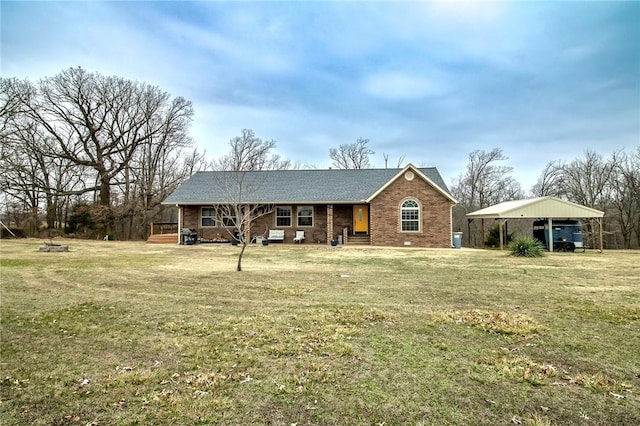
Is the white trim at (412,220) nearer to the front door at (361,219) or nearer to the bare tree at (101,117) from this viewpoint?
the front door at (361,219)

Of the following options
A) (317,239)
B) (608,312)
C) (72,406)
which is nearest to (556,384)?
(608,312)

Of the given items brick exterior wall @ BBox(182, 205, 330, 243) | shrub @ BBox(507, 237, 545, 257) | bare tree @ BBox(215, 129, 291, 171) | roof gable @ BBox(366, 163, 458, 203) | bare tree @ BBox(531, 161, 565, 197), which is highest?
bare tree @ BBox(215, 129, 291, 171)

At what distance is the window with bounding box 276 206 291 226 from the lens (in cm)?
2420

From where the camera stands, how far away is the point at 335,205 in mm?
24031

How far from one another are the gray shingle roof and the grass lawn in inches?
572

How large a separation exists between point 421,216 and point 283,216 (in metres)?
8.85

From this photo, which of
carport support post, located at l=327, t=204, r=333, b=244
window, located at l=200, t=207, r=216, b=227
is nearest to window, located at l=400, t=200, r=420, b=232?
carport support post, located at l=327, t=204, r=333, b=244

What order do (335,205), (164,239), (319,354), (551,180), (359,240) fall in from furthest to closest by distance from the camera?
(551,180), (164,239), (335,205), (359,240), (319,354)

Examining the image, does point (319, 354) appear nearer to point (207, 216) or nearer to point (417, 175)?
point (417, 175)

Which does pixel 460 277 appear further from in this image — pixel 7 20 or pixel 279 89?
pixel 279 89

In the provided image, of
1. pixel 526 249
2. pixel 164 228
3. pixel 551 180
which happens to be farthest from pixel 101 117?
pixel 551 180

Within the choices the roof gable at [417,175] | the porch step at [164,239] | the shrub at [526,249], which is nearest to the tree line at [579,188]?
the roof gable at [417,175]

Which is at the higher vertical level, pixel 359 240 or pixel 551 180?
pixel 551 180

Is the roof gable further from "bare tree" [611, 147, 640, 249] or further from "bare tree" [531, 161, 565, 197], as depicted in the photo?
"bare tree" [531, 161, 565, 197]
